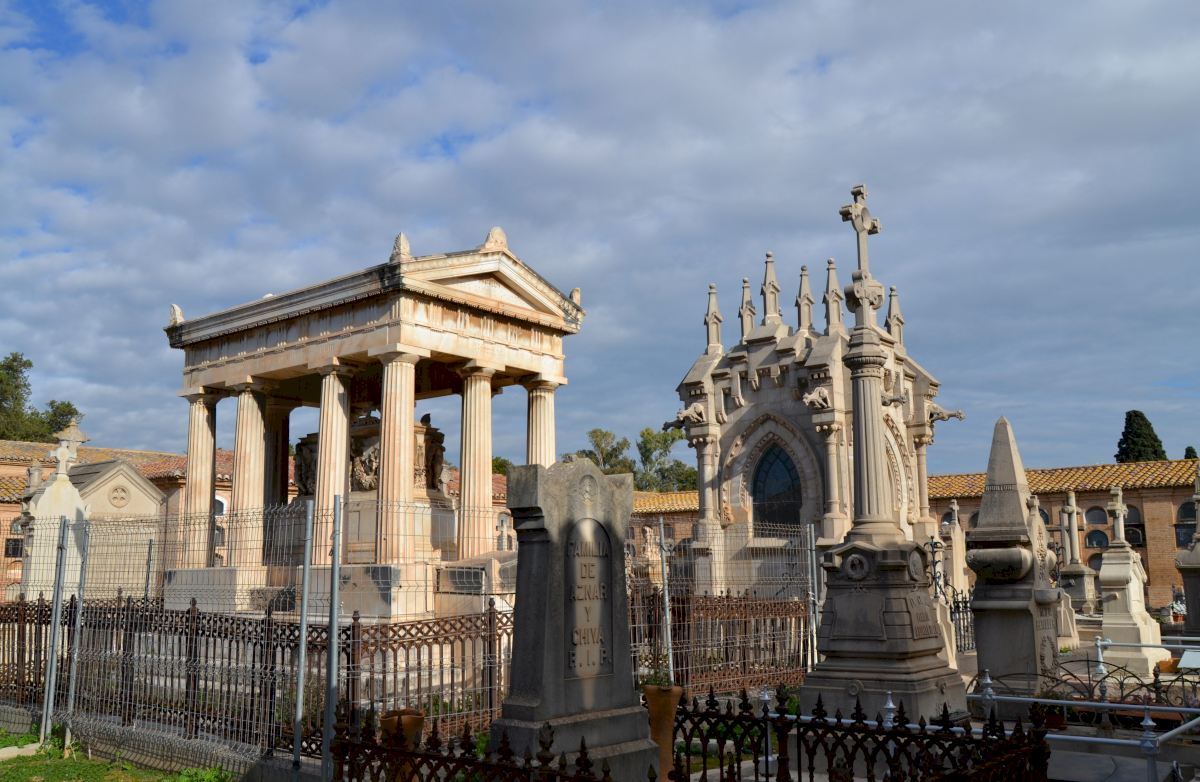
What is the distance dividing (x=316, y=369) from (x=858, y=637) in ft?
49.5

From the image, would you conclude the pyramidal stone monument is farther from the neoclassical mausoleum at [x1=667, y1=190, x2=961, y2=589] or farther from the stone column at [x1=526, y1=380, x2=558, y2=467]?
the stone column at [x1=526, y1=380, x2=558, y2=467]

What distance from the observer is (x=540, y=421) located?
23516 mm

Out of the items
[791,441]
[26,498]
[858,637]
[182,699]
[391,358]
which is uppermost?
[391,358]

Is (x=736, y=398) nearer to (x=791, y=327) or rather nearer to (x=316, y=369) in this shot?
(x=791, y=327)

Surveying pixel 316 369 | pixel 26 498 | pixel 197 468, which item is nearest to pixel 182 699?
pixel 26 498

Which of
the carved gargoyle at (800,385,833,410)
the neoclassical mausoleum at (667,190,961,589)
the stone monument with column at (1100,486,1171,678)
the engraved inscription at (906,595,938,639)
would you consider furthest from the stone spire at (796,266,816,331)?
the engraved inscription at (906,595,938,639)

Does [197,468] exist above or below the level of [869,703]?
above

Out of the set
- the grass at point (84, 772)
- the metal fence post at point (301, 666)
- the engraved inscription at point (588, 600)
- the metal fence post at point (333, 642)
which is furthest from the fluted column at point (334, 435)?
the engraved inscription at point (588, 600)

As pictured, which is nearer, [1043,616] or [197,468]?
[1043,616]

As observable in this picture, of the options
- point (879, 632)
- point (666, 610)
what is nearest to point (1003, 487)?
point (879, 632)

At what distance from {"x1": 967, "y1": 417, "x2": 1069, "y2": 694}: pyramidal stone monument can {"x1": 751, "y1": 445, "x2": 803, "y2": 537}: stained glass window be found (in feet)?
31.9

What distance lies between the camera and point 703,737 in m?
6.64

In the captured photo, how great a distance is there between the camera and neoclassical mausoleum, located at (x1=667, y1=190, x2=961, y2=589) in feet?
68.5

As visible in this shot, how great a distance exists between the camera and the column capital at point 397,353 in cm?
2003
